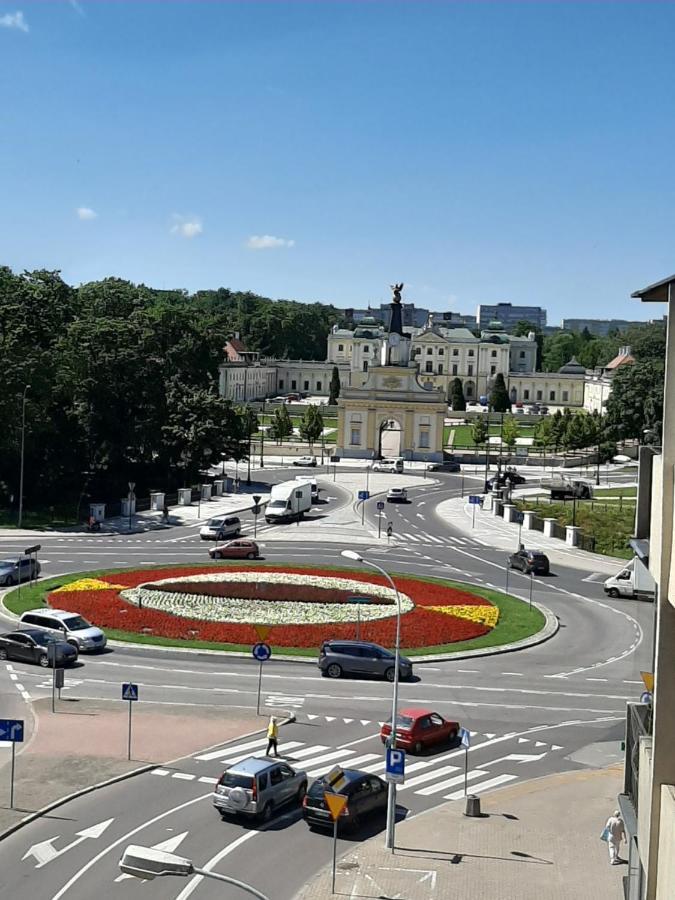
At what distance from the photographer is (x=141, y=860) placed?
1433 centimetres

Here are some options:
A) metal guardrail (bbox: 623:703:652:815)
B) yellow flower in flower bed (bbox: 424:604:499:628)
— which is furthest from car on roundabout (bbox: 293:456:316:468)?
metal guardrail (bbox: 623:703:652:815)

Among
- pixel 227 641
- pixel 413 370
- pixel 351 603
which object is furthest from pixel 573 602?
pixel 413 370

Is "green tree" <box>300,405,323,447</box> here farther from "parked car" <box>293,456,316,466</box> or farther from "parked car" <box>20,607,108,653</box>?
"parked car" <box>20,607,108,653</box>

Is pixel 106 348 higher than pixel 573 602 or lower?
higher

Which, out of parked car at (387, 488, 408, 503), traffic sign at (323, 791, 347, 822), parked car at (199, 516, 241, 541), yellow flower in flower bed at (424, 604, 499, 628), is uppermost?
parked car at (387, 488, 408, 503)

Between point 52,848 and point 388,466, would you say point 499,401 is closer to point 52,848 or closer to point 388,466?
point 388,466

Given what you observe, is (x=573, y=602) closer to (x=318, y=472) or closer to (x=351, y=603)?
(x=351, y=603)

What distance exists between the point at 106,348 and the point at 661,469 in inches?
2959

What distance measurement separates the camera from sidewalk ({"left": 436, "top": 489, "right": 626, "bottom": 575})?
63625 mm

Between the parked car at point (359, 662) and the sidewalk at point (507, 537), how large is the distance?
25988mm

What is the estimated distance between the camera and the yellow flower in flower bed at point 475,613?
4583cm

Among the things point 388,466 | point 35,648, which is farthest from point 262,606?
point 388,466

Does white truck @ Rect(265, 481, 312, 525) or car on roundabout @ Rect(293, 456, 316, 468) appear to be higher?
car on roundabout @ Rect(293, 456, 316, 468)

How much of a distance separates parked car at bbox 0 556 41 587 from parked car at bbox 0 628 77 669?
11.7 m
